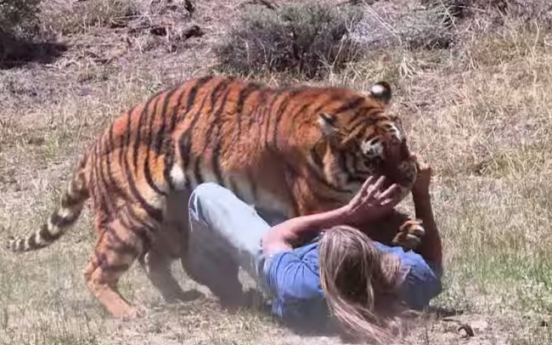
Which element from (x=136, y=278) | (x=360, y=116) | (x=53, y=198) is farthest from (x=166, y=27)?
(x=360, y=116)

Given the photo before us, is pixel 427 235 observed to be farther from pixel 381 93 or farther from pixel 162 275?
pixel 162 275

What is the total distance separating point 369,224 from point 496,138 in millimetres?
4837

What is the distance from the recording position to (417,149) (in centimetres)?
1084

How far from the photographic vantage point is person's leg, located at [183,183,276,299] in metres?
6.53

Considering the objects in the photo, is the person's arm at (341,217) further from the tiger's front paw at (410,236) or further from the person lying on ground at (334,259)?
the tiger's front paw at (410,236)

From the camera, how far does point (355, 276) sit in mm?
5988

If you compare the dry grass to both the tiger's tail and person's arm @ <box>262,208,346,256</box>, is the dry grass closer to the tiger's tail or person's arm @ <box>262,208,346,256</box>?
the tiger's tail

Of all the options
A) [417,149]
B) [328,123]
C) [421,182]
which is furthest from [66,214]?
[417,149]

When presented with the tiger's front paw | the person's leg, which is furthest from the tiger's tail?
the tiger's front paw

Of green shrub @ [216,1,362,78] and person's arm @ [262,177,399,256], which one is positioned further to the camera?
green shrub @ [216,1,362,78]

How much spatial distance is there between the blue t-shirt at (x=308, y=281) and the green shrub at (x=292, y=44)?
6.55 metres

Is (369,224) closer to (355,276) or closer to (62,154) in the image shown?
(355,276)

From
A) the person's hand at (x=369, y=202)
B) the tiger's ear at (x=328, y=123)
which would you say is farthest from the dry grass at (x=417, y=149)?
the tiger's ear at (x=328, y=123)

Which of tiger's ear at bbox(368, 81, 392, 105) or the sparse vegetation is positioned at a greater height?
tiger's ear at bbox(368, 81, 392, 105)
